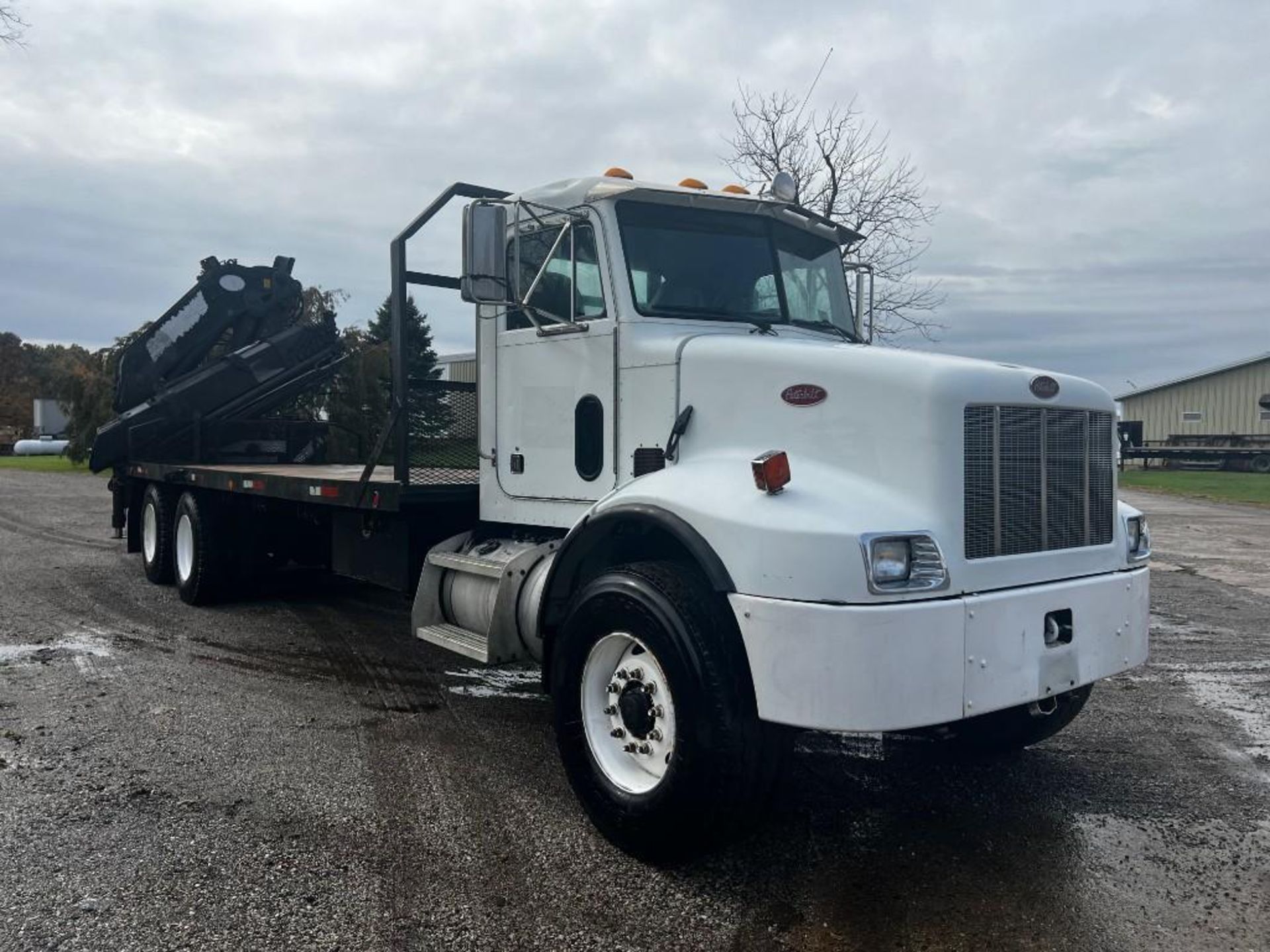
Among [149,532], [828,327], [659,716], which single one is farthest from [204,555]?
[659,716]

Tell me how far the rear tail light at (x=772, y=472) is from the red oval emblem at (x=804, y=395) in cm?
39

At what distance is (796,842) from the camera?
159 inches

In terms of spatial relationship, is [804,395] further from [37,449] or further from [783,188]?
[37,449]

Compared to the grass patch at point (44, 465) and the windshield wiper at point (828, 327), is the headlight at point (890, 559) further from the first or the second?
the grass patch at point (44, 465)

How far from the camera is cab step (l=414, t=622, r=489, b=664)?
199 inches

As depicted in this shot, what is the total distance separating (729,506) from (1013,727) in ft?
7.38

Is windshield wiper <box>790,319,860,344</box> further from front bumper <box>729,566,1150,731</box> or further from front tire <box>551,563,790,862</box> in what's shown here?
front bumper <box>729,566,1150,731</box>

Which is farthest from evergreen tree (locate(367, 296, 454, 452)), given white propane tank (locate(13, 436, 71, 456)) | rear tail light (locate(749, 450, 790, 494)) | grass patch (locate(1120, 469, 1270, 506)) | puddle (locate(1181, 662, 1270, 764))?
white propane tank (locate(13, 436, 71, 456))

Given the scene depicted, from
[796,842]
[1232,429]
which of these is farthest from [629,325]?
[1232,429]

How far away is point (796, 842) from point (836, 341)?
99.6 inches

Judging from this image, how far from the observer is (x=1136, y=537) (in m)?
4.38

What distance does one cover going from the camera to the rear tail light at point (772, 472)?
3.59m

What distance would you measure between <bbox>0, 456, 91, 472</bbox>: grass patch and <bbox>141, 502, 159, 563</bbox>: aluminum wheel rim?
25.1 m

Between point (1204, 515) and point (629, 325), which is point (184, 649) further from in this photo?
point (1204, 515)
